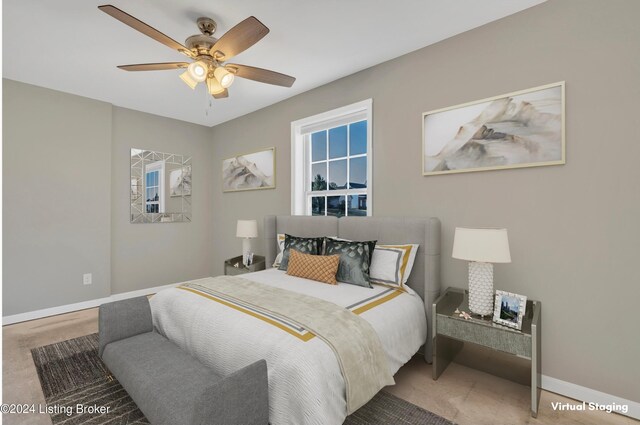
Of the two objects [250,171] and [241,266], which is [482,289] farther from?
[250,171]

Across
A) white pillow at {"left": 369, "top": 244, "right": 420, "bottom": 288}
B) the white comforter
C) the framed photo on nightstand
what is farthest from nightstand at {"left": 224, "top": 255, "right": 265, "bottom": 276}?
the framed photo on nightstand

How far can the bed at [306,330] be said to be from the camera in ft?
5.97

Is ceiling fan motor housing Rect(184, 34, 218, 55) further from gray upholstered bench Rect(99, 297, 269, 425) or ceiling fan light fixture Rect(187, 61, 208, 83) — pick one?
gray upholstered bench Rect(99, 297, 269, 425)

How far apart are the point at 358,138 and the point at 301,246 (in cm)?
135

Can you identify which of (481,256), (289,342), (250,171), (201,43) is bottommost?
(289,342)

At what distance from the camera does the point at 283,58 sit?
131 inches

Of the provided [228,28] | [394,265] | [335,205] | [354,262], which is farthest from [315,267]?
[228,28]

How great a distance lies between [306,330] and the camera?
203 centimetres

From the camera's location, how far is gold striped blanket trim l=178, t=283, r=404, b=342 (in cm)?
203

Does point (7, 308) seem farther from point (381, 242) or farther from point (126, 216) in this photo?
point (381, 242)

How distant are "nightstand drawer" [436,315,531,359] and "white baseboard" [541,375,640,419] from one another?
1.82 ft

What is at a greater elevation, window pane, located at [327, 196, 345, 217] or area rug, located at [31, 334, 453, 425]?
window pane, located at [327, 196, 345, 217]

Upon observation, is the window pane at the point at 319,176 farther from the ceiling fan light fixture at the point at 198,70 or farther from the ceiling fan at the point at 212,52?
the ceiling fan light fixture at the point at 198,70

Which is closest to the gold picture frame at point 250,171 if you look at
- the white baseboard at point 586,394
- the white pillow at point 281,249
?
the white pillow at point 281,249
